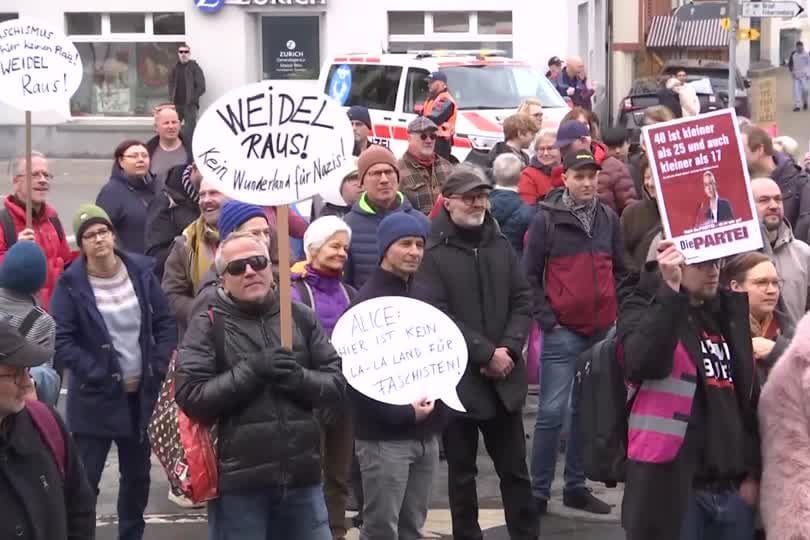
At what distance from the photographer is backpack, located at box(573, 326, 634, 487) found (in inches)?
213

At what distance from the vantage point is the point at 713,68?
1233 inches

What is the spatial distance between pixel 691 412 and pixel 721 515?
365 millimetres

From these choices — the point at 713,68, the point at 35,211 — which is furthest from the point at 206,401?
the point at 713,68

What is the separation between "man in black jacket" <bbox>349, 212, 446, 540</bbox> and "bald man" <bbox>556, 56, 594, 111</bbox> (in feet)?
58.3

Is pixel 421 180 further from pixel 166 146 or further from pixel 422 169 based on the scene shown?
pixel 166 146

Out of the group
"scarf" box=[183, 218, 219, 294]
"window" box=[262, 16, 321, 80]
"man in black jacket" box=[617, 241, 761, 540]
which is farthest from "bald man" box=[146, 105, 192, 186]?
"window" box=[262, 16, 321, 80]

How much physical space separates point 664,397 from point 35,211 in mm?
4821

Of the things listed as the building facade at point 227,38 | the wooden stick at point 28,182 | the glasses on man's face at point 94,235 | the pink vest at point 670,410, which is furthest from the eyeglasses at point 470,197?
the building facade at point 227,38

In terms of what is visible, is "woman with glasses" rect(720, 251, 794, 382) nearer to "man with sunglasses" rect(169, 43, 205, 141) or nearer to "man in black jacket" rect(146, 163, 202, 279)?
"man in black jacket" rect(146, 163, 202, 279)

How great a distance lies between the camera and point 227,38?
1041 inches

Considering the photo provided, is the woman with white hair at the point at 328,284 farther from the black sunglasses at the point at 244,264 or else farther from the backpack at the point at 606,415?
the backpack at the point at 606,415

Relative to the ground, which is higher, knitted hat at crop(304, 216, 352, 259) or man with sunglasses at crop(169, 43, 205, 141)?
man with sunglasses at crop(169, 43, 205, 141)

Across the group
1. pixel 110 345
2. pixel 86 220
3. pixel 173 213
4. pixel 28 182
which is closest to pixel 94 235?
pixel 86 220

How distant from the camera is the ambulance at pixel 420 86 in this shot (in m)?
20.1
